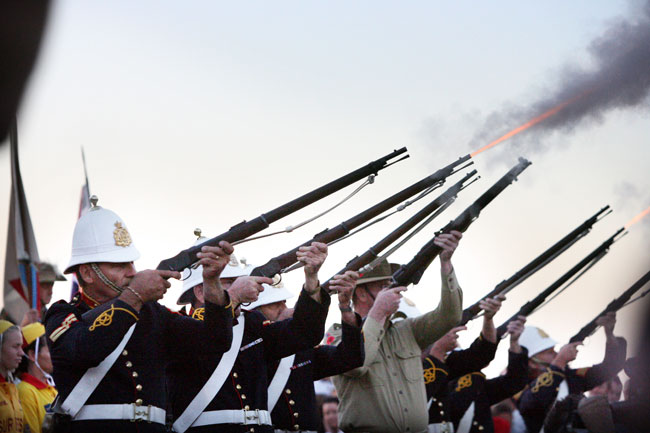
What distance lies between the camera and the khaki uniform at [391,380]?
336 inches

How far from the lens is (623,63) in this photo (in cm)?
816

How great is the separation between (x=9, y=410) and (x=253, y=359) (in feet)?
8.31

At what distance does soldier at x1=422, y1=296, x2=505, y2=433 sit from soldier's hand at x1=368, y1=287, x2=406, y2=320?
1.45 metres

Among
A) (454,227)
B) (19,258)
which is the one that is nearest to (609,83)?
(454,227)

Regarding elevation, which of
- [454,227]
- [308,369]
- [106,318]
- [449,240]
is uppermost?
[454,227]

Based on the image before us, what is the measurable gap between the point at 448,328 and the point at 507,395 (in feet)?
8.70

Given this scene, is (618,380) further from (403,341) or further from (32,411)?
(32,411)

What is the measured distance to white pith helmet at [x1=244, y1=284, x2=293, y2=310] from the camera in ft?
29.0

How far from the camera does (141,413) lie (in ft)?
18.2

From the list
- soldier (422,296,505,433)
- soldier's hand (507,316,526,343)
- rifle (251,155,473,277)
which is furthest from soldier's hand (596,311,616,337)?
rifle (251,155,473,277)

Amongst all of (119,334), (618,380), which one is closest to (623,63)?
(119,334)

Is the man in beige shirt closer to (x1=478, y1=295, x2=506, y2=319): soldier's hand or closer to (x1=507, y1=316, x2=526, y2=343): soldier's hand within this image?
(x1=478, y1=295, x2=506, y2=319): soldier's hand

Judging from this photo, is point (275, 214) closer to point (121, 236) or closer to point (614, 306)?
point (121, 236)

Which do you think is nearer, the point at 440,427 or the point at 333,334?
the point at 333,334
